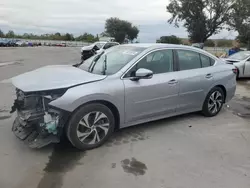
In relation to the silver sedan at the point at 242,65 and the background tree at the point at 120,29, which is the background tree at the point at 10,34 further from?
the silver sedan at the point at 242,65

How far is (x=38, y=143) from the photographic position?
3.95 m

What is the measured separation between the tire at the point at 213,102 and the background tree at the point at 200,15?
34.9m

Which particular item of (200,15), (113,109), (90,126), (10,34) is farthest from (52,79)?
(10,34)

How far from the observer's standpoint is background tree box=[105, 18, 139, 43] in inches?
2731

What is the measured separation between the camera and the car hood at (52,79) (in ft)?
13.1

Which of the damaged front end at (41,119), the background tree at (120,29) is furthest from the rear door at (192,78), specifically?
the background tree at (120,29)

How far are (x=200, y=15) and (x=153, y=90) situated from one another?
37.3 meters

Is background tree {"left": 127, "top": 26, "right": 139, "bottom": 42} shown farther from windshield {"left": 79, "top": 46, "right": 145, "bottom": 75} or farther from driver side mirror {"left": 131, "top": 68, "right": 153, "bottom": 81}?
driver side mirror {"left": 131, "top": 68, "right": 153, "bottom": 81}

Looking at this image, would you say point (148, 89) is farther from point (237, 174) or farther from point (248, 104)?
point (248, 104)

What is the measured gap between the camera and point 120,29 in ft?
230

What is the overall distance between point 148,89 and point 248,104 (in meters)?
4.19

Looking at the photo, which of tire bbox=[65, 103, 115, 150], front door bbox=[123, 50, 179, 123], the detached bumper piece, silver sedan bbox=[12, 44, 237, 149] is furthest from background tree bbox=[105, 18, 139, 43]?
the detached bumper piece

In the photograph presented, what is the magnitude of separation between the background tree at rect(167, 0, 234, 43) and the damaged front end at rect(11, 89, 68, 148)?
37.6 m

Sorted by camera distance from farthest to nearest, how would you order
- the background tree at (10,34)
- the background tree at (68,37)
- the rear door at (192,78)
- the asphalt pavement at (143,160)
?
the background tree at (68,37) < the background tree at (10,34) < the rear door at (192,78) < the asphalt pavement at (143,160)
